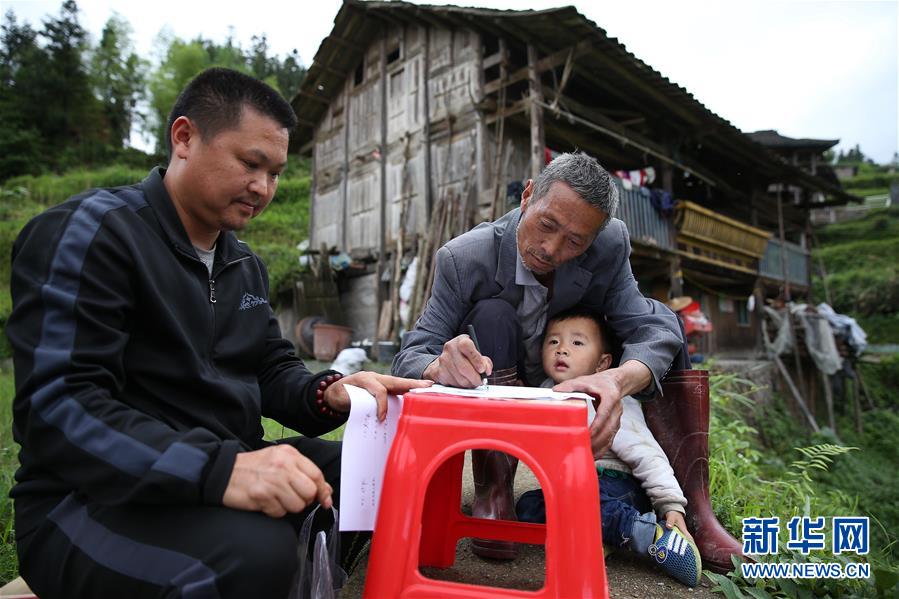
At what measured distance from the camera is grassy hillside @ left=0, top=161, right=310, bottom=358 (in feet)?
43.6

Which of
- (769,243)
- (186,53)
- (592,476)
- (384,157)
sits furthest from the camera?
(186,53)

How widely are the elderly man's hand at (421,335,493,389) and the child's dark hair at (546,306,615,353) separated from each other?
0.69 m

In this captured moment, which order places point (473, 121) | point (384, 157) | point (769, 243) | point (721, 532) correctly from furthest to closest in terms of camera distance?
point (769, 243)
point (384, 157)
point (473, 121)
point (721, 532)

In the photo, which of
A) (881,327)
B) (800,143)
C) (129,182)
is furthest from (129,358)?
→ (881,327)

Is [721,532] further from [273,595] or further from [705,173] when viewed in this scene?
[705,173]

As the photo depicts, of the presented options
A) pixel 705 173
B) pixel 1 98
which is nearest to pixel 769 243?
pixel 705 173

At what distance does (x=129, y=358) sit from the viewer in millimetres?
1239

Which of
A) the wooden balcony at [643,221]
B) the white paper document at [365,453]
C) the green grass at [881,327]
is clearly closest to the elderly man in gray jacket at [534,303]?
the white paper document at [365,453]

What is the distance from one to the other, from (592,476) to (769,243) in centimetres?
1430

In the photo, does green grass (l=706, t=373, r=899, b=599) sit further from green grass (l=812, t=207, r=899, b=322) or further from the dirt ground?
green grass (l=812, t=207, r=899, b=322)

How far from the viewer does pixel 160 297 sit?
4.11 feet

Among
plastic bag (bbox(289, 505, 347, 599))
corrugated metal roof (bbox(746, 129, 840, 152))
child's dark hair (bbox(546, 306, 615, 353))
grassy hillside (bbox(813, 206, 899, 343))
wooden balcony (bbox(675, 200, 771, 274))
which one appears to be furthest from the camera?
grassy hillside (bbox(813, 206, 899, 343))

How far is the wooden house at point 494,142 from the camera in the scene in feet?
26.6

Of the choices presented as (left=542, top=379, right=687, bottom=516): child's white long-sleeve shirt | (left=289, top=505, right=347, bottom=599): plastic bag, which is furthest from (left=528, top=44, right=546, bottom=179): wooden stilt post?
(left=289, top=505, right=347, bottom=599): plastic bag
